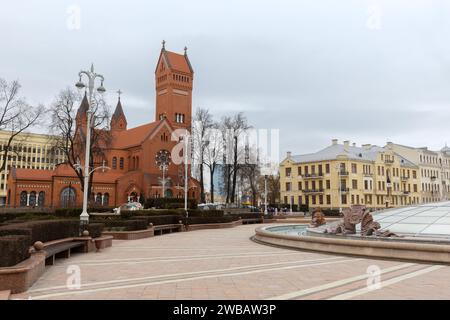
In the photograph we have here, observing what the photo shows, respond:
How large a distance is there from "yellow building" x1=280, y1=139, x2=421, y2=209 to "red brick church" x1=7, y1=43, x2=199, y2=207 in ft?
64.7

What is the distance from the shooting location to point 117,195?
61.7 meters

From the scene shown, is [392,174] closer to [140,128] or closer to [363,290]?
[140,128]

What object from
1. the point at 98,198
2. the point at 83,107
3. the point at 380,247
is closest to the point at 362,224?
the point at 380,247

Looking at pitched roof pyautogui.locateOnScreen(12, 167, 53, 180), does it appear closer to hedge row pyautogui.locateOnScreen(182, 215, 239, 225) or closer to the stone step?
hedge row pyautogui.locateOnScreen(182, 215, 239, 225)

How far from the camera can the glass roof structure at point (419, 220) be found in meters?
16.4

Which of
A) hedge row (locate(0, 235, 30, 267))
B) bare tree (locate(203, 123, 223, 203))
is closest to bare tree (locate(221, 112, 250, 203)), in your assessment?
bare tree (locate(203, 123, 223, 203))

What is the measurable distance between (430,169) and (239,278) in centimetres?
8497

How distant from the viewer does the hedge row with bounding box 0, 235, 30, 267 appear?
26.1 ft

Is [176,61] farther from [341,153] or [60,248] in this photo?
[60,248]

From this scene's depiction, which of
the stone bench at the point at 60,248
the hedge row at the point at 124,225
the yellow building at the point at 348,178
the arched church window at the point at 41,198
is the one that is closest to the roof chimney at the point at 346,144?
the yellow building at the point at 348,178

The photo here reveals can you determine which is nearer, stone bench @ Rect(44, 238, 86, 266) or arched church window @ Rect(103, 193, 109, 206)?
stone bench @ Rect(44, 238, 86, 266)
